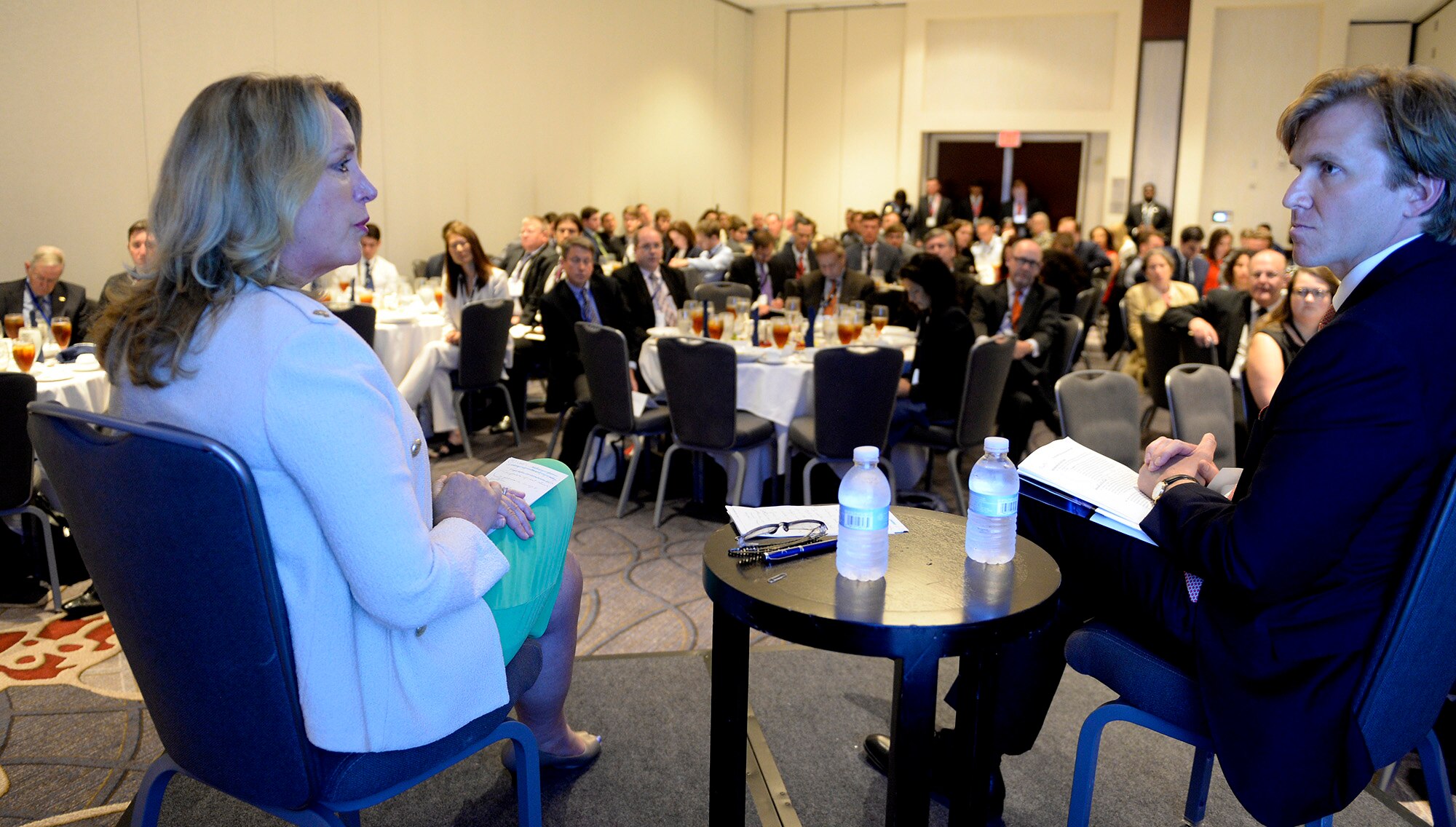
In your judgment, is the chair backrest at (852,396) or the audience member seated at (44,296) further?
the audience member seated at (44,296)

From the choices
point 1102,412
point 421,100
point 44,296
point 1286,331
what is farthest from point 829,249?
point 421,100

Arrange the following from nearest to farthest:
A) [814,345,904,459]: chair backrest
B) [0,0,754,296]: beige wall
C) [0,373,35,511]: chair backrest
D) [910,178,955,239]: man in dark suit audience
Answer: [0,373,35,511]: chair backrest < [814,345,904,459]: chair backrest < [0,0,754,296]: beige wall < [910,178,955,239]: man in dark suit audience

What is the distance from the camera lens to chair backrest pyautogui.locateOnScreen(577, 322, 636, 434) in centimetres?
446

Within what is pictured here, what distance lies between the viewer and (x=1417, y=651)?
1484 millimetres

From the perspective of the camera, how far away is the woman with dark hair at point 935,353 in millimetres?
4543

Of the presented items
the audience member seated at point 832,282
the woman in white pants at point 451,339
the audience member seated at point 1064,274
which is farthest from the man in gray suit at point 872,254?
the woman in white pants at point 451,339

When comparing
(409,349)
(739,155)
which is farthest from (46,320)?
(739,155)

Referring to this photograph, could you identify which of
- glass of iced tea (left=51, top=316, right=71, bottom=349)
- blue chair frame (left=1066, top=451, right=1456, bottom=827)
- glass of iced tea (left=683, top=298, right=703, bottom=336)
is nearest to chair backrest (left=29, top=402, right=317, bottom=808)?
blue chair frame (left=1066, top=451, right=1456, bottom=827)

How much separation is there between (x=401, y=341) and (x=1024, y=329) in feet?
11.6

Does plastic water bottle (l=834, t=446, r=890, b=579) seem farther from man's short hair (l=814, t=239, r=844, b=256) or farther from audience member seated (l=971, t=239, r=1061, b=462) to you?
man's short hair (l=814, t=239, r=844, b=256)

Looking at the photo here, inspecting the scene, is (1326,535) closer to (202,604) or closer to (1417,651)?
(1417,651)

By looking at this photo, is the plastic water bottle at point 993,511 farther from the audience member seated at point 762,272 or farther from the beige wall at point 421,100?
the audience member seated at point 762,272

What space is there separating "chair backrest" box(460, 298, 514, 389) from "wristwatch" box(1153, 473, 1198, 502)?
4266 millimetres

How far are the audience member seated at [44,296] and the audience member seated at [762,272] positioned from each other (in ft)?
15.3
